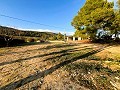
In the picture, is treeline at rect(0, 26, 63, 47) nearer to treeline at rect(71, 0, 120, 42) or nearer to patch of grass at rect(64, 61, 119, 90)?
treeline at rect(71, 0, 120, 42)

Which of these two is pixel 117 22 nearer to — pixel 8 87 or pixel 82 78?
pixel 82 78

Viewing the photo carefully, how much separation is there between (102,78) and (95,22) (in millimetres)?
20536

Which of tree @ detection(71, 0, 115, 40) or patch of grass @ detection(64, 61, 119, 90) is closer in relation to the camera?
patch of grass @ detection(64, 61, 119, 90)

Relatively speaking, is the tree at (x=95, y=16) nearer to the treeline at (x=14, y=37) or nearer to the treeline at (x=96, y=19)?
the treeline at (x=96, y=19)

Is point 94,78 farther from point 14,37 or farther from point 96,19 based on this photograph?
point 14,37

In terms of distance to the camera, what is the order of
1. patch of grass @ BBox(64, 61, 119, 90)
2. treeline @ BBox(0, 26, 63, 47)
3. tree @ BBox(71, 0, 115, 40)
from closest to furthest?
patch of grass @ BBox(64, 61, 119, 90) → tree @ BBox(71, 0, 115, 40) → treeline @ BBox(0, 26, 63, 47)

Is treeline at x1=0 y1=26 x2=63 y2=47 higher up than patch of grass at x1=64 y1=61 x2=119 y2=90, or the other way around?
treeline at x1=0 y1=26 x2=63 y2=47

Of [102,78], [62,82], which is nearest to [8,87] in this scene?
Result: [62,82]

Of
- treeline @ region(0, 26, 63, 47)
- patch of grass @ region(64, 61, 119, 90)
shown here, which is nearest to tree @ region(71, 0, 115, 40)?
treeline @ region(0, 26, 63, 47)

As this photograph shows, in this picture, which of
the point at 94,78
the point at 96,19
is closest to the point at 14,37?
the point at 96,19

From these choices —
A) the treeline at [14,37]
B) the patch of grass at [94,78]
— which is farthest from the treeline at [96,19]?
the patch of grass at [94,78]

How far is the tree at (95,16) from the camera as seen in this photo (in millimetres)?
25953

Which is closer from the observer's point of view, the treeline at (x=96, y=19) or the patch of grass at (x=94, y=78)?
the patch of grass at (x=94, y=78)

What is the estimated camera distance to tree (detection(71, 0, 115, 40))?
25953 mm
